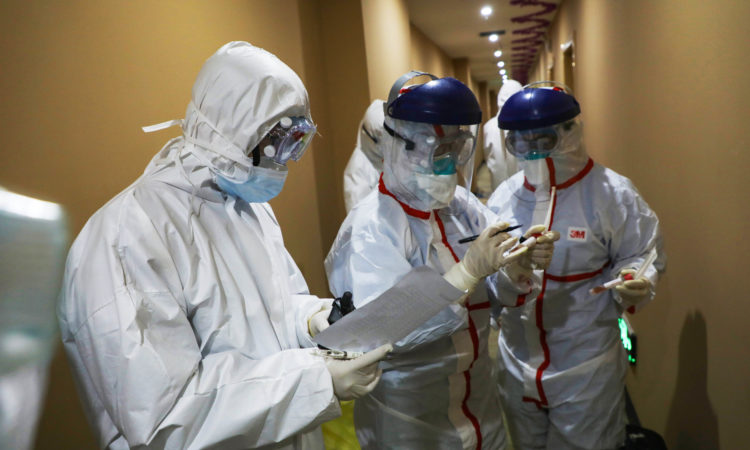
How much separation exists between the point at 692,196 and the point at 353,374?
158 centimetres

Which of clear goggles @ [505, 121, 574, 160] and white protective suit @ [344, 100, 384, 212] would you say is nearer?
clear goggles @ [505, 121, 574, 160]

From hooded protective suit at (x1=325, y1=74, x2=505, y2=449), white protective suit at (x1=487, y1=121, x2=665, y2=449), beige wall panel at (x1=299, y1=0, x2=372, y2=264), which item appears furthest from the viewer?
beige wall panel at (x1=299, y1=0, x2=372, y2=264)

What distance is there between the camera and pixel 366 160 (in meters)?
3.23

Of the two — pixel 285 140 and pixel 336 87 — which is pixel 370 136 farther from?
pixel 285 140

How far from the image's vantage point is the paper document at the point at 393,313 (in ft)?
3.62

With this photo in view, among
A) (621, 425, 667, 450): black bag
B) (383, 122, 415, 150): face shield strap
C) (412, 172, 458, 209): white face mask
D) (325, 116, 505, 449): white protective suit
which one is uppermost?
(383, 122, 415, 150): face shield strap

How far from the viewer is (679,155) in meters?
2.16

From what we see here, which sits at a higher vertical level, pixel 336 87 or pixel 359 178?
pixel 336 87

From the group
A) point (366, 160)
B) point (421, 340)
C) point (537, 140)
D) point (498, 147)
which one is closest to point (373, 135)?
point (366, 160)

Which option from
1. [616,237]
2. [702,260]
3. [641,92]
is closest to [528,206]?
[616,237]

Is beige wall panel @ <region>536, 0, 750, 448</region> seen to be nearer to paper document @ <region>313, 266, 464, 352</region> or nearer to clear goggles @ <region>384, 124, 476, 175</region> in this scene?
clear goggles @ <region>384, 124, 476, 175</region>

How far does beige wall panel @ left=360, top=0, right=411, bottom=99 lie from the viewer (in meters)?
3.83

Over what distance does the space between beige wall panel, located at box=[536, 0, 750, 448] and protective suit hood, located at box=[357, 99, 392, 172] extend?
1.32m

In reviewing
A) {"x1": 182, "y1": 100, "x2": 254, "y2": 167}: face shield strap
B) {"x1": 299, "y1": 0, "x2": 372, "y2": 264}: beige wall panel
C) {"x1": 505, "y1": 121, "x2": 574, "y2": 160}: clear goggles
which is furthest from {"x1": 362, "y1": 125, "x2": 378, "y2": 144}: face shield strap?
{"x1": 182, "y1": 100, "x2": 254, "y2": 167}: face shield strap
